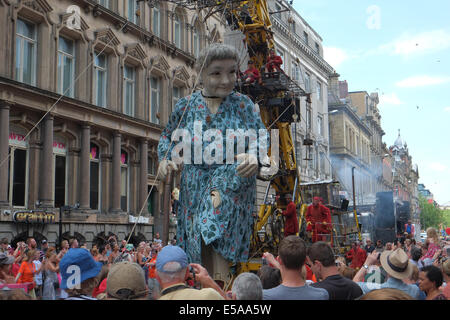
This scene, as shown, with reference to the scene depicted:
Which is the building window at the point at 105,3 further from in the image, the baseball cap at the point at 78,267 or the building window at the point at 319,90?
the building window at the point at 319,90

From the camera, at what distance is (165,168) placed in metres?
4.71

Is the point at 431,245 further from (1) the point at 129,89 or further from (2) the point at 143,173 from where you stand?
(1) the point at 129,89

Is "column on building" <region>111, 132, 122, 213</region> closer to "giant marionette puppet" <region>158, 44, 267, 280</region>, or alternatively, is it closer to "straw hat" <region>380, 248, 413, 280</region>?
"giant marionette puppet" <region>158, 44, 267, 280</region>

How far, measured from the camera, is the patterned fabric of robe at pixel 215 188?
177 inches

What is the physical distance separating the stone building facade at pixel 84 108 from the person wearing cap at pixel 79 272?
11.2 m

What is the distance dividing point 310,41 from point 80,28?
2588 centimetres

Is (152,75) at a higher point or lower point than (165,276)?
higher

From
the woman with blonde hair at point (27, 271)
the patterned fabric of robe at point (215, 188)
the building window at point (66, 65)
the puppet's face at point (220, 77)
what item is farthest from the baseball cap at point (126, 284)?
the building window at point (66, 65)

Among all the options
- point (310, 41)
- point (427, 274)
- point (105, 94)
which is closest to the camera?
point (427, 274)

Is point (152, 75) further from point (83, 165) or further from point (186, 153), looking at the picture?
point (186, 153)

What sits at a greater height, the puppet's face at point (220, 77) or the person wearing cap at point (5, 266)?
the puppet's face at point (220, 77)

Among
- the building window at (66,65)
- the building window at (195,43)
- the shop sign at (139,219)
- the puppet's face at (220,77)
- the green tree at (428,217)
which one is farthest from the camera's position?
the green tree at (428,217)

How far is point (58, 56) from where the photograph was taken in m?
19.0
